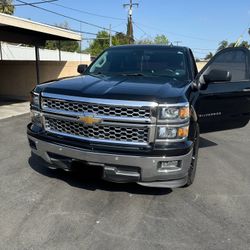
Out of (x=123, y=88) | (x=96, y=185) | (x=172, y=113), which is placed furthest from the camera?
(x=96, y=185)

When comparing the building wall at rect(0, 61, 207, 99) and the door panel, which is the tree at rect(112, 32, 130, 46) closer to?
the building wall at rect(0, 61, 207, 99)

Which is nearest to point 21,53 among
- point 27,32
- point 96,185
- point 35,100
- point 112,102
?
point 27,32

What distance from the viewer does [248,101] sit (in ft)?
16.4

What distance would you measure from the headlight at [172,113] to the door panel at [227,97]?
1.22 meters

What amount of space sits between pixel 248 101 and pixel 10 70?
12082mm

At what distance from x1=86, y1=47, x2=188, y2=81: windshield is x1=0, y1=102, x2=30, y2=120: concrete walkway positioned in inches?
208

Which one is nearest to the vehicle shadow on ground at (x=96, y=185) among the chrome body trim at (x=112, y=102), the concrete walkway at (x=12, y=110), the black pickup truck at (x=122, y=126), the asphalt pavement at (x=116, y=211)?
the asphalt pavement at (x=116, y=211)

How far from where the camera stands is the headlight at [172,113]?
3.14 metres

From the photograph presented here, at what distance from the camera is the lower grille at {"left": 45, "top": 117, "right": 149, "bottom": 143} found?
10.7 ft

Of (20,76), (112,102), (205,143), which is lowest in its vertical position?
(205,143)

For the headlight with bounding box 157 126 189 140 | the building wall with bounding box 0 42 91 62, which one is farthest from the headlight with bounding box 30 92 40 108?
the building wall with bounding box 0 42 91 62

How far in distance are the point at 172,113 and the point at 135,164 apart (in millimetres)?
659

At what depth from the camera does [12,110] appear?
10.6m

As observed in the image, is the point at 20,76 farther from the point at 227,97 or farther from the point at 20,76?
the point at 227,97
